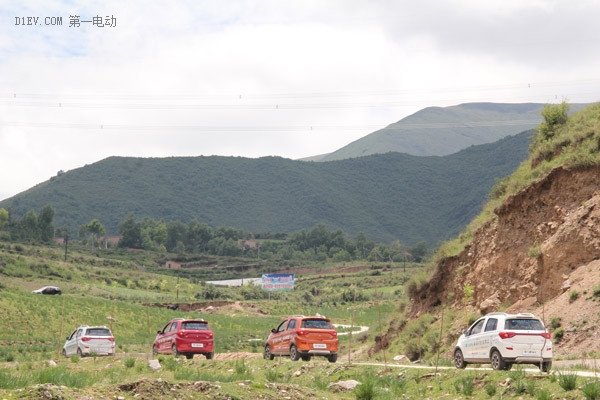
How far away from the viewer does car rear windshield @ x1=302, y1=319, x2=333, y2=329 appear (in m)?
29.6

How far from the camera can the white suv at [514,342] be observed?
799 inches

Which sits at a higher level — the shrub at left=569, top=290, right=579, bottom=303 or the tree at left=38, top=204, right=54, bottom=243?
the tree at left=38, top=204, right=54, bottom=243

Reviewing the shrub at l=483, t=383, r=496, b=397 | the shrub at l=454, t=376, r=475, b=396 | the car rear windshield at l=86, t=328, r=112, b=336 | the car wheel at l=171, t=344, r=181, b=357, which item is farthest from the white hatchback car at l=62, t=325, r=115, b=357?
the shrub at l=483, t=383, r=496, b=397

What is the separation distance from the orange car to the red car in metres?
4.24

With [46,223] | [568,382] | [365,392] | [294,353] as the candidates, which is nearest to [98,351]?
[294,353]

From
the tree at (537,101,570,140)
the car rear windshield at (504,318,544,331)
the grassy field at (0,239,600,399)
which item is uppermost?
the tree at (537,101,570,140)

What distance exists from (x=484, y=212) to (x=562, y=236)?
8.13 meters

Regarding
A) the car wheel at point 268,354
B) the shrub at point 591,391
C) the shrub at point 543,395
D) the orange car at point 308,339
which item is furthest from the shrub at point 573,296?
the shrub at point 591,391

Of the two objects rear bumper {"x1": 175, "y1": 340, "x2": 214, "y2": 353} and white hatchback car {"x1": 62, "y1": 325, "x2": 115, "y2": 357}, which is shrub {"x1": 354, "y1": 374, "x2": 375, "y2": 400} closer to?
rear bumper {"x1": 175, "y1": 340, "x2": 214, "y2": 353}

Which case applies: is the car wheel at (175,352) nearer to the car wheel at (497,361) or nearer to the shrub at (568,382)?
the car wheel at (497,361)

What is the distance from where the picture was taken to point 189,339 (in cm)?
3312

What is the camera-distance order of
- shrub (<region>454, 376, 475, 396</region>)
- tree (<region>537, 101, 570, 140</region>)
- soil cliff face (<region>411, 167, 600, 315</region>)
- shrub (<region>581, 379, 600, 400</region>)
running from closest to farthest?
1. shrub (<region>581, 379, 600, 400</region>)
2. shrub (<region>454, 376, 475, 396</region>)
3. soil cliff face (<region>411, 167, 600, 315</region>)
4. tree (<region>537, 101, 570, 140</region>)

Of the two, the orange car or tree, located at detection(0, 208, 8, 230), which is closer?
the orange car

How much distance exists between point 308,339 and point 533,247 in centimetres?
1176
